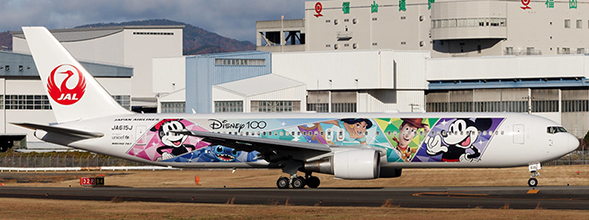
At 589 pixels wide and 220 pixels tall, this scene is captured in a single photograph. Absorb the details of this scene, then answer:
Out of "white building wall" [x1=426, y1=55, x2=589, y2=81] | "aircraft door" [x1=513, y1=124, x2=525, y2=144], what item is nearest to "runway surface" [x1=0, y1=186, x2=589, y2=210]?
"aircraft door" [x1=513, y1=124, x2=525, y2=144]

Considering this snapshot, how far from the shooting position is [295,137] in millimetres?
44188

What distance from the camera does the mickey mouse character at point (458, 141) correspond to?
138ft

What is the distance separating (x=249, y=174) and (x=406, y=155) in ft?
68.5

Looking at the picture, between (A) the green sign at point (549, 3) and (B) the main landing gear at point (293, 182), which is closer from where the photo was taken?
(B) the main landing gear at point (293, 182)

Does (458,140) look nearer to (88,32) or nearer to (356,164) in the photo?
(356,164)

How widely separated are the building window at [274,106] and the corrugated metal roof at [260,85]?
1.37 m

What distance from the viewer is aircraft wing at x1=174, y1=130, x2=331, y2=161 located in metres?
41.6

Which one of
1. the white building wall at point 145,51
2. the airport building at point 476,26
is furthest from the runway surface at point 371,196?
the white building wall at point 145,51

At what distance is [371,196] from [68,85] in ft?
66.8

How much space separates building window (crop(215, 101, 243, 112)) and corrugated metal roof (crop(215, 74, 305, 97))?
4.78 feet

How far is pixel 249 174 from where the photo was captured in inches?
2409

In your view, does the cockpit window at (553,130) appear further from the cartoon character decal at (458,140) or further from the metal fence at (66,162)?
the metal fence at (66,162)

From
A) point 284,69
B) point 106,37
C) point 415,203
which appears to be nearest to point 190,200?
point 415,203

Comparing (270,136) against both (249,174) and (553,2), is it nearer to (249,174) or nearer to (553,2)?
(249,174)
